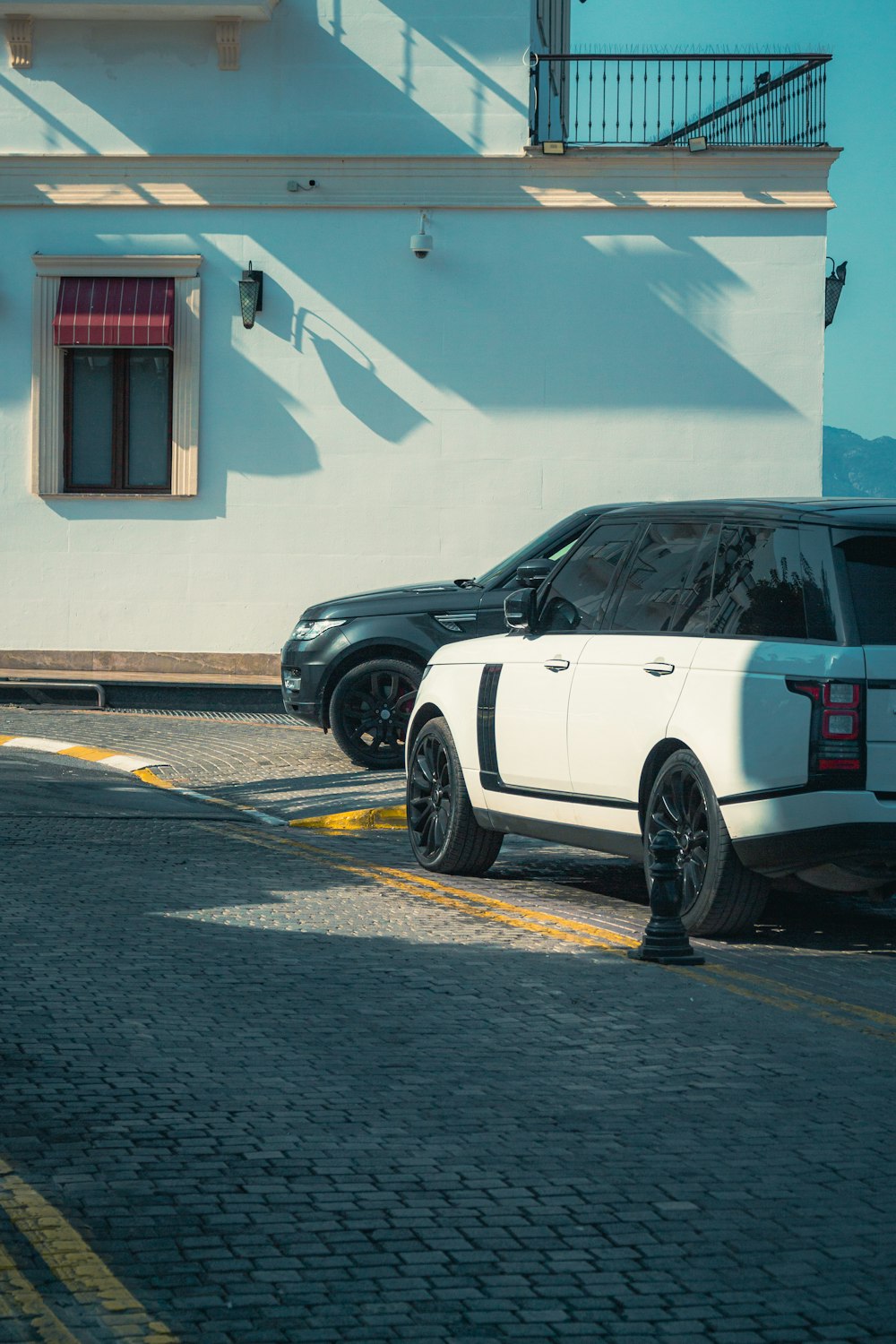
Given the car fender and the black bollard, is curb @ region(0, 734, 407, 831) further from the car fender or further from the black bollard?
the black bollard

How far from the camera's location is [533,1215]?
433cm

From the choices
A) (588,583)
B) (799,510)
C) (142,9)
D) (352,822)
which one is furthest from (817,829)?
(142,9)

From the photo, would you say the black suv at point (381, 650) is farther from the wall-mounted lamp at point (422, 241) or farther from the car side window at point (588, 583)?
the wall-mounted lamp at point (422, 241)

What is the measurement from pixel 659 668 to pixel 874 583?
3.33 ft

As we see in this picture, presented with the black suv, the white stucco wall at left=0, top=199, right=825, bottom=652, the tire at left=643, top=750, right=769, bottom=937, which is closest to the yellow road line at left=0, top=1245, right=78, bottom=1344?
the tire at left=643, top=750, right=769, bottom=937

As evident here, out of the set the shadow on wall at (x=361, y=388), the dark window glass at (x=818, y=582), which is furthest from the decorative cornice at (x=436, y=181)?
the dark window glass at (x=818, y=582)

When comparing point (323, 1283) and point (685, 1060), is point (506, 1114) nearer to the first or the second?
point (685, 1060)

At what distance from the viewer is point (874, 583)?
7.40 m

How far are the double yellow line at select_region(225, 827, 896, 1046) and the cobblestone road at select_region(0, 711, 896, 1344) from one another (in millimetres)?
26

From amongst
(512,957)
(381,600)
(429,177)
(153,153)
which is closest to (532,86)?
(429,177)

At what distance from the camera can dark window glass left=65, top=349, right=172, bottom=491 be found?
21328 millimetres

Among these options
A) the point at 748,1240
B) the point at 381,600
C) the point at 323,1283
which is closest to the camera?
the point at 323,1283

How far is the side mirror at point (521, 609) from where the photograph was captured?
9.09 metres

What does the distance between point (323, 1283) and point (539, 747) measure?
507cm
